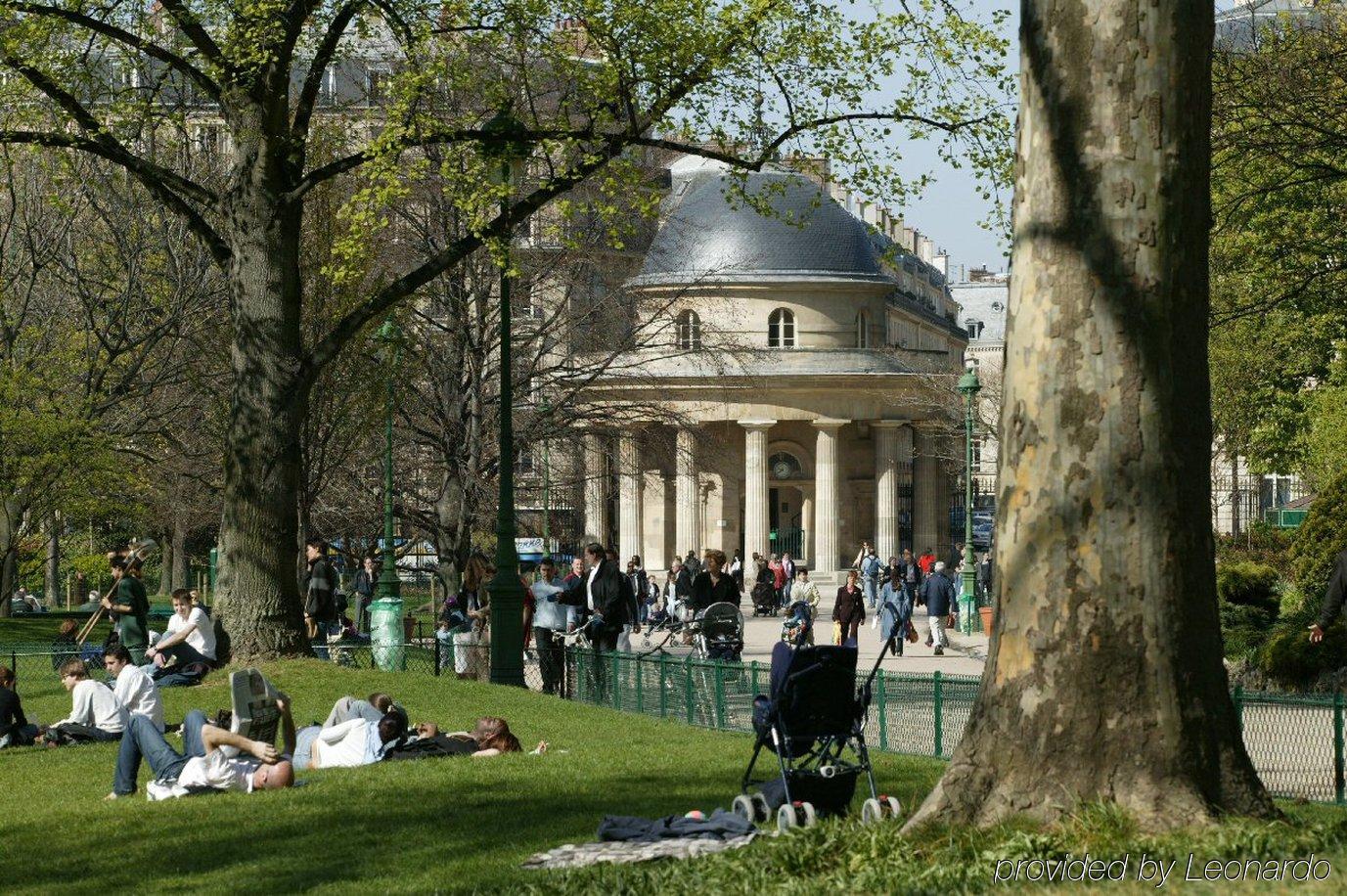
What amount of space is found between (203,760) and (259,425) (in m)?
8.06

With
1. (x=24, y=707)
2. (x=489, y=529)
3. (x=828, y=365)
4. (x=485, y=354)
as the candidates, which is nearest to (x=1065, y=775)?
(x=24, y=707)

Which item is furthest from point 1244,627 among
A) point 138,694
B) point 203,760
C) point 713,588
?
point 203,760

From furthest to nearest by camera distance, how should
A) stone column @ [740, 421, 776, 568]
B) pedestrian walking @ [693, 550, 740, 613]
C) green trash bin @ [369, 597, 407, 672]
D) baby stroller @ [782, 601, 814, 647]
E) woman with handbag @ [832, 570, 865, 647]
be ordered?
stone column @ [740, 421, 776, 568], woman with handbag @ [832, 570, 865, 647], pedestrian walking @ [693, 550, 740, 613], green trash bin @ [369, 597, 407, 672], baby stroller @ [782, 601, 814, 647]

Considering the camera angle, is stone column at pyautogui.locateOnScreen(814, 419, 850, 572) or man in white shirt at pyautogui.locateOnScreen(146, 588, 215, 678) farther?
stone column at pyautogui.locateOnScreen(814, 419, 850, 572)

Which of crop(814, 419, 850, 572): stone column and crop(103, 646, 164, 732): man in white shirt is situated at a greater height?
crop(814, 419, 850, 572): stone column

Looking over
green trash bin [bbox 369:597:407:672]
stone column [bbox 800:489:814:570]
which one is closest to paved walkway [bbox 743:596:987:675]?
green trash bin [bbox 369:597:407:672]

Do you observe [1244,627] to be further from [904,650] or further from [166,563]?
[166,563]

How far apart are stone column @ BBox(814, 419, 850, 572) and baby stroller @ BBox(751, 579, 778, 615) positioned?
83.3 feet

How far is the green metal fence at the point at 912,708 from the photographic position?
14211 mm

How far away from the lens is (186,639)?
822 inches

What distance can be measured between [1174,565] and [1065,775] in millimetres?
986

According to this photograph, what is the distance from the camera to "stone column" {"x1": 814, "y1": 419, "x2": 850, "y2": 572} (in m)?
81.8

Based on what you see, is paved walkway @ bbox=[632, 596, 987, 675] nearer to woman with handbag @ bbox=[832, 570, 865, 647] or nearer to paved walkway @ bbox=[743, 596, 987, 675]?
paved walkway @ bbox=[743, 596, 987, 675]

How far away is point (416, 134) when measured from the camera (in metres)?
20.7
